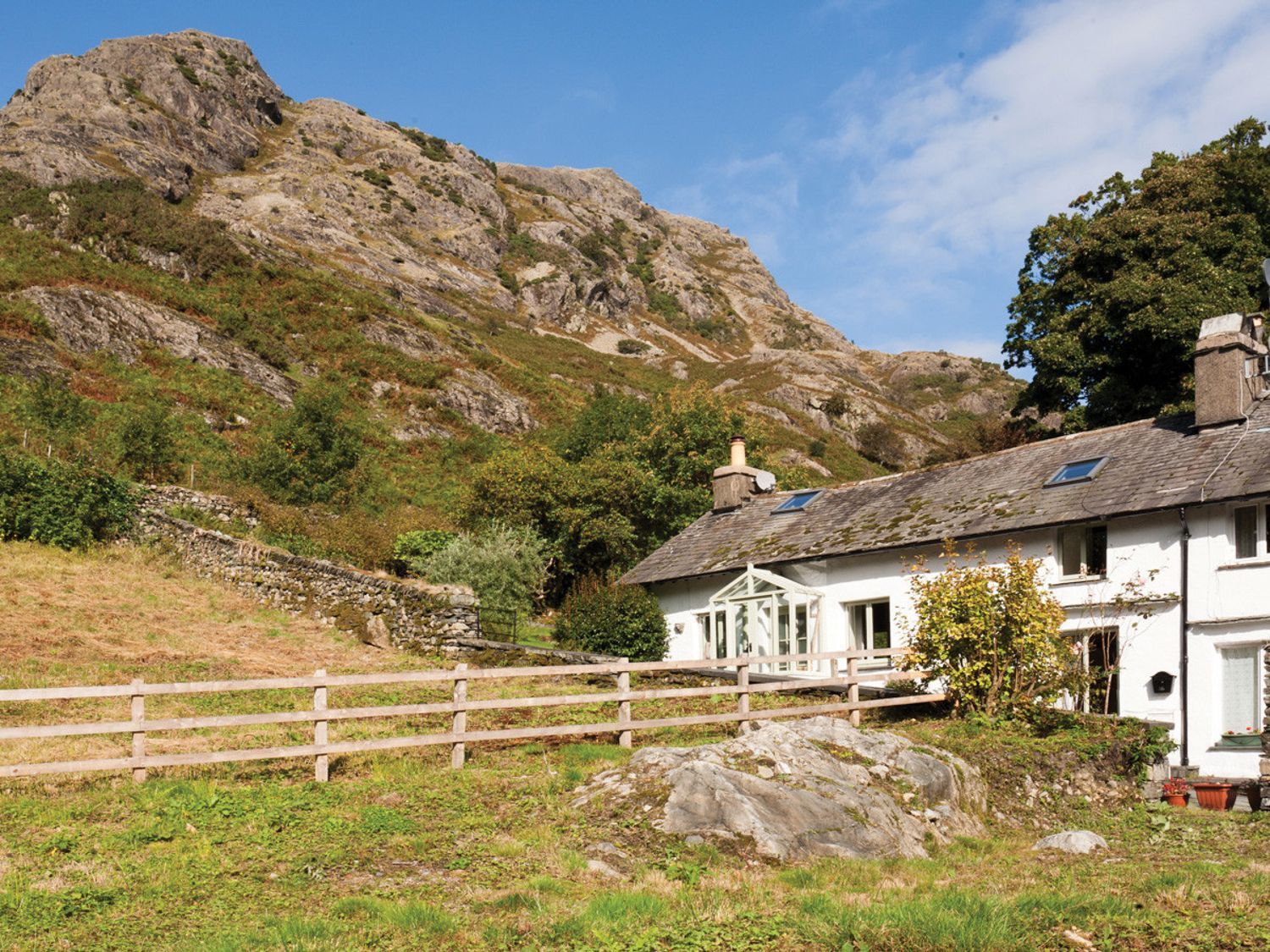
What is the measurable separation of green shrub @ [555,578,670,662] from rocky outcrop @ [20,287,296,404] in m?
26.9

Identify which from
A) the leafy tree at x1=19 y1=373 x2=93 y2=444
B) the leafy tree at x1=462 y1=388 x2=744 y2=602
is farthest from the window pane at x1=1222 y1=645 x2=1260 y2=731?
Result: the leafy tree at x1=19 y1=373 x2=93 y2=444

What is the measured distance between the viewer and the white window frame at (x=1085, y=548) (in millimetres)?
20811

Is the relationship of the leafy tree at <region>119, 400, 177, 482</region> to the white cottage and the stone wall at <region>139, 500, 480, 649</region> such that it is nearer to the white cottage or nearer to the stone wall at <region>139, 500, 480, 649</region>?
the stone wall at <region>139, 500, 480, 649</region>

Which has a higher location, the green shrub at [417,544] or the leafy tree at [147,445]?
the leafy tree at [147,445]

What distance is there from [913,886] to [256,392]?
145ft

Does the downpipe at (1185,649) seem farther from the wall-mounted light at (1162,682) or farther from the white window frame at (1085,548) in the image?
the white window frame at (1085,548)

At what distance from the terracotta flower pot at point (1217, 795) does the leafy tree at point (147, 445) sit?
3000cm

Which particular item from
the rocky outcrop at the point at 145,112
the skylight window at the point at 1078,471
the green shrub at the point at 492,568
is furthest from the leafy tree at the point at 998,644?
the rocky outcrop at the point at 145,112

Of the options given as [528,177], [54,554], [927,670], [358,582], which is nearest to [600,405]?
[358,582]

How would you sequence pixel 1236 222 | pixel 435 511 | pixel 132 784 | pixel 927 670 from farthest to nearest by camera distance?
pixel 435 511 < pixel 1236 222 < pixel 927 670 < pixel 132 784

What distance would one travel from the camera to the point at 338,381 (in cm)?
5381

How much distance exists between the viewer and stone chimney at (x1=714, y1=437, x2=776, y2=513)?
1248 inches

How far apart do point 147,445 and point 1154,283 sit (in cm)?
3084

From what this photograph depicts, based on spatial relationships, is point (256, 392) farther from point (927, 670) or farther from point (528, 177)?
point (528, 177)
